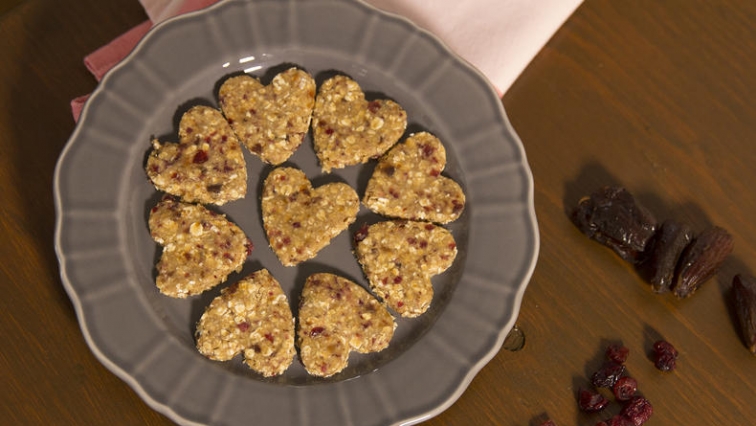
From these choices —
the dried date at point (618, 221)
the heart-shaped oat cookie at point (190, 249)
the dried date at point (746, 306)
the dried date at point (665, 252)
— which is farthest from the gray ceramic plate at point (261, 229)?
the dried date at point (746, 306)

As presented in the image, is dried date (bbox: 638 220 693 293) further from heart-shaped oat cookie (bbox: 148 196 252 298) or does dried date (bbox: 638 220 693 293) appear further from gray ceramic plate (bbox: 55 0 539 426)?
heart-shaped oat cookie (bbox: 148 196 252 298)

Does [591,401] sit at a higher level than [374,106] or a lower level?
lower

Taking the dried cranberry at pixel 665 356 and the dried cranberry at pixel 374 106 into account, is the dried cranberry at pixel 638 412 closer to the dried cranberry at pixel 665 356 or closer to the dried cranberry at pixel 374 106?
the dried cranberry at pixel 665 356

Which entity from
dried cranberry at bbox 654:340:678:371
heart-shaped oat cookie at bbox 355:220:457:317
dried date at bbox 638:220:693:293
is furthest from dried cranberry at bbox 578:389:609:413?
heart-shaped oat cookie at bbox 355:220:457:317

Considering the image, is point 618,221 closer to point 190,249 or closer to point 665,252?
point 665,252

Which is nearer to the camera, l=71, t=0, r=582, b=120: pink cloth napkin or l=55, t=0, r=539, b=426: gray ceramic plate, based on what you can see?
l=55, t=0, r=539, b=426: gray ceramic plate

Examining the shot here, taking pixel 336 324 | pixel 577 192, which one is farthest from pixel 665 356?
pixel 336 324
